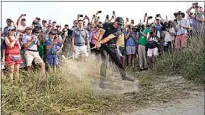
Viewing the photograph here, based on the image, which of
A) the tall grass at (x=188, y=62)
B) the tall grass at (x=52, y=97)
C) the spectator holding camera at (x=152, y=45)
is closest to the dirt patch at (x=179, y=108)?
the tall grass at (x=52, y=97)

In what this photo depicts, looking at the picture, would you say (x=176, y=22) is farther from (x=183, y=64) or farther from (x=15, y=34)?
(x=15, y=34)

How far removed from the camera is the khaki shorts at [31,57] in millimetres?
9289

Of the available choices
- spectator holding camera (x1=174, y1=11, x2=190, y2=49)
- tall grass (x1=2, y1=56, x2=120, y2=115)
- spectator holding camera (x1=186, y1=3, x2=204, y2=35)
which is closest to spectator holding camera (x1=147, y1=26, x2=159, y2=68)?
spectator holding camera (x1=174, y1=11, x2=190, y2=49)

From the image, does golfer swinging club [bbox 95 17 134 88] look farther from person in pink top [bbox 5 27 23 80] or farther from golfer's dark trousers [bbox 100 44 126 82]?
person in pink top [bbox 5 27 23 80]

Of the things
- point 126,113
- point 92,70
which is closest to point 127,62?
point 92,70

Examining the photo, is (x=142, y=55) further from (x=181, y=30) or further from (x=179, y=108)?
(x=179, y=108)

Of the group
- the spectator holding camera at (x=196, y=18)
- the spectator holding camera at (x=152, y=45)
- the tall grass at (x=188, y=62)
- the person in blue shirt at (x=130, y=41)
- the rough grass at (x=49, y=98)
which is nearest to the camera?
the rough grass at (x=49, y=98)

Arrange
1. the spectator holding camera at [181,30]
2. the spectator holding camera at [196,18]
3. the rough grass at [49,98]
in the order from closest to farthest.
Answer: the rough grass at [49,98]
the spectator holding camera at [181,30]
the spectator holding camera at [196,18]

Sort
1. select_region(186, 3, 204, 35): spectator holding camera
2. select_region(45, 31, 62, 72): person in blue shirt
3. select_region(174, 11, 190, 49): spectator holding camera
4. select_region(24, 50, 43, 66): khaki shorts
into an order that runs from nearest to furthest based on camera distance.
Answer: select_region(24, 50, 43, 66): khaki shorts, select_region(45, 31, 62, 72): person in blue shirt, select_region(174, 11, 190, 49): spectator holding camera, select_region(186, 3, 204, 35): spectator holding camera

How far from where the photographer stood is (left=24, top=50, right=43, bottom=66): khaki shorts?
9289 mm

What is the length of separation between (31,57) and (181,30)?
17.2 ft

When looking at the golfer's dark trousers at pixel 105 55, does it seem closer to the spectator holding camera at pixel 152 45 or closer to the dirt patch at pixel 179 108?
the dirt patch at pixel 179 108

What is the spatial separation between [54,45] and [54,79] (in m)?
1.84

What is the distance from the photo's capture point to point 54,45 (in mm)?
10000
